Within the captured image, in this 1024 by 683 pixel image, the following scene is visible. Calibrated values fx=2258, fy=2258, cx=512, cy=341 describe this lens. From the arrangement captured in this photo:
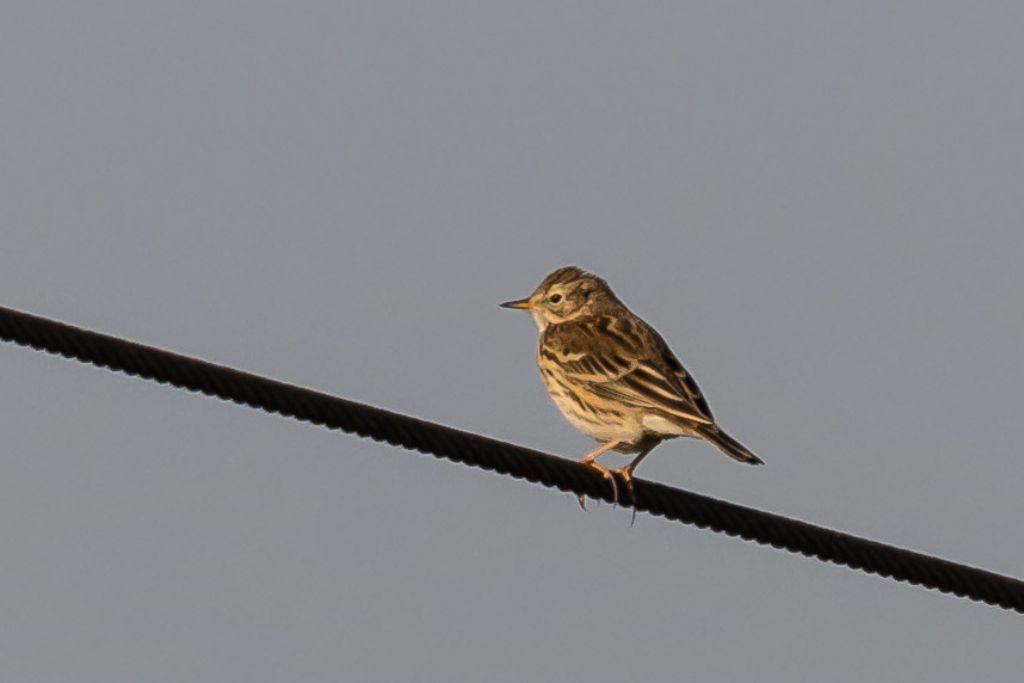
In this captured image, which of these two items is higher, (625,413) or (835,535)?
(835,535)

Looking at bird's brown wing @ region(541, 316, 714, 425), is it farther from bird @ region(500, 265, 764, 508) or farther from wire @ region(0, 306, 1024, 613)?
wire @ region(0, 306, 1024, 613)

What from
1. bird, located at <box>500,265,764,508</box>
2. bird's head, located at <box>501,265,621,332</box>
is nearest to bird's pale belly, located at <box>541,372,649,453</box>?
bird, located at <box>500,265,764,508</box>

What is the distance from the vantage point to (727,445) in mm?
12477

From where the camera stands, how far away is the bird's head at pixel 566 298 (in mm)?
16297

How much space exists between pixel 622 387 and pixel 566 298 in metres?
2.75

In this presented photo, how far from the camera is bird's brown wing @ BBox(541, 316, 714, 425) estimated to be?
13391 millimetres

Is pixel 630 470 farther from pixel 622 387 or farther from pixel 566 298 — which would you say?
pixel 566 298

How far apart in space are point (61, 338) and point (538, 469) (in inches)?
97.4

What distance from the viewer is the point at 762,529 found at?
33.3 ft

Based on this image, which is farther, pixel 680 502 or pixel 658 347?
pixel 658 347

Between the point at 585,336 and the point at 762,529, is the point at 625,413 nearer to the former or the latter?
the point at 585,336

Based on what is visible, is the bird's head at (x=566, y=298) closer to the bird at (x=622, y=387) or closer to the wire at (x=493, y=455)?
the bird at (x=622, y=387)

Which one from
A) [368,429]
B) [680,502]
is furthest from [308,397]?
[680,502]

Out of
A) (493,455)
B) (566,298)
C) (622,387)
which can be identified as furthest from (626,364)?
(493,455)
